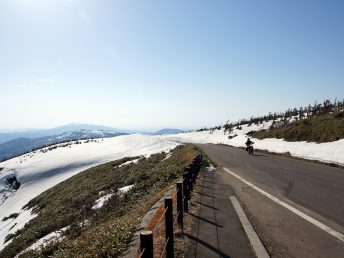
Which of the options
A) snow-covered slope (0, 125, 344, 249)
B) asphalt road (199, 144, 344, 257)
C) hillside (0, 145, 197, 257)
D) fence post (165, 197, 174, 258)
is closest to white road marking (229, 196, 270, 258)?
asphalt road (199, 144, 344, 257)

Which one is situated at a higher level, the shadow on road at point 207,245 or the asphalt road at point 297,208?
the asphalt road at point 297,208

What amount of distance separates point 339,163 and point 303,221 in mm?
13427

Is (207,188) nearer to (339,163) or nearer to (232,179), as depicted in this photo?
(232,179)

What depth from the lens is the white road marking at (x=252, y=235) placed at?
624 cm

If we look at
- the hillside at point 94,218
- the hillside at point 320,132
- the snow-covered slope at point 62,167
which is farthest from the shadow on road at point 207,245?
the hillside at point 320,132

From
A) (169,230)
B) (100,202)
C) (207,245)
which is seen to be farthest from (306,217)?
(100,202)

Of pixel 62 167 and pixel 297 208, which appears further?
pixel 62 167

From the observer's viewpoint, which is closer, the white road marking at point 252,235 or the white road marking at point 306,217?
the white road marking at point 252,235

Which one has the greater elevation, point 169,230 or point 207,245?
point 169,230

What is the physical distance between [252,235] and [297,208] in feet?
9.70

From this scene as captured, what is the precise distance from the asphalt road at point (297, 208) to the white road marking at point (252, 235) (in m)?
0.13

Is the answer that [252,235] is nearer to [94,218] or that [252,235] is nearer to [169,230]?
[169,230]

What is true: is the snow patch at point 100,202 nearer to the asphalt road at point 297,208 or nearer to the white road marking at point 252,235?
the asphalt road at point 297,208

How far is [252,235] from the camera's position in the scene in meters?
7.32
